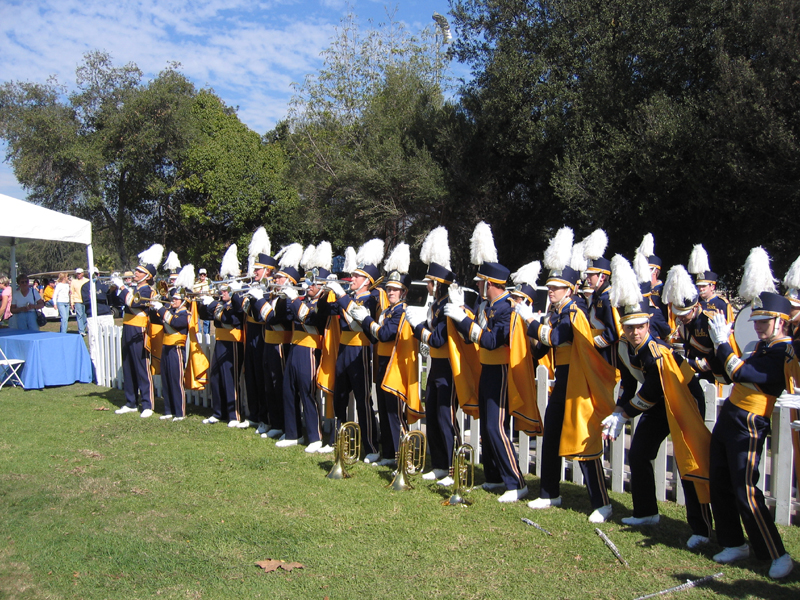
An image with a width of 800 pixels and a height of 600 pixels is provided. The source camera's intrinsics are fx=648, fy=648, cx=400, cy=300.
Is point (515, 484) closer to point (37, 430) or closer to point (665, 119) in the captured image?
point (37, 430)

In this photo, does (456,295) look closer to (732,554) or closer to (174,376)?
(732,554)

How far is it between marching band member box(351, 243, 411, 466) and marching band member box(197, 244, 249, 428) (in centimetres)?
264

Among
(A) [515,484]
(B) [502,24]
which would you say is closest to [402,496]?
(A) [515,484]

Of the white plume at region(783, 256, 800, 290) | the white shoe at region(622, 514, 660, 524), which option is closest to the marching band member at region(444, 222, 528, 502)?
the white shoe at region(622, 514, 660, 524)

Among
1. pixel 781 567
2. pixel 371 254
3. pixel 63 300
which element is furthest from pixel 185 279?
pixel 63 300

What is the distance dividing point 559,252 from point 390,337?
1846 mm

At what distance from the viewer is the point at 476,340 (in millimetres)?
5676

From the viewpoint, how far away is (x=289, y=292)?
761cm

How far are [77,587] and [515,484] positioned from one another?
3.49 meters

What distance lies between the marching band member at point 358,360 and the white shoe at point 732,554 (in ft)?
11.7

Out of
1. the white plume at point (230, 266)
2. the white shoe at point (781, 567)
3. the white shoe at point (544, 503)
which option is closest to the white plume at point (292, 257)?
the white plume at point (230, 266)

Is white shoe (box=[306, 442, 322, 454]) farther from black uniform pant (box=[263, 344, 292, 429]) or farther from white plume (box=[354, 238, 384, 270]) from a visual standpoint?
white plume (box=[354, 238, 384, 270])

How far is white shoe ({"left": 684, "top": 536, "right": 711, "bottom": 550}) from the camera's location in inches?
186

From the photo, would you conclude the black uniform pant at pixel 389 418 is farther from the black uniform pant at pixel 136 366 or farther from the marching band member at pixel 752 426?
the black uniform pant at pixel 136 366
